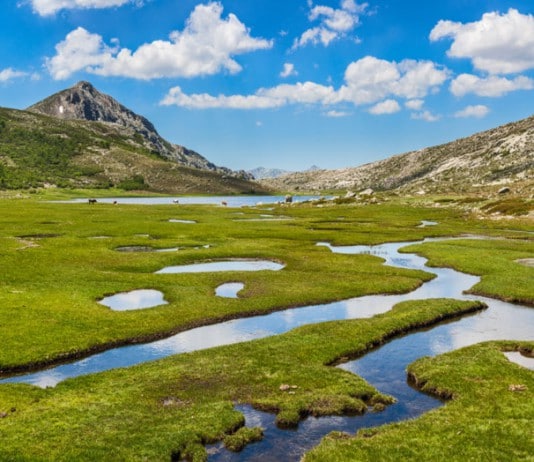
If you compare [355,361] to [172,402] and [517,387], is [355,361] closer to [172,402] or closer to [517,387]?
[517,387]

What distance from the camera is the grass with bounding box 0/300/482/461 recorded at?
2023 cm

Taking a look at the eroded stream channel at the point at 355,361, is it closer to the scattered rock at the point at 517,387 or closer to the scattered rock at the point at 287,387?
the scattered rock at the point at 287,387

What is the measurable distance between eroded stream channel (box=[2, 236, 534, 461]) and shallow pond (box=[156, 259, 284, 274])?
19.9 metres

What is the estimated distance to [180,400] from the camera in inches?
996

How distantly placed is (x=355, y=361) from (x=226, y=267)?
36.7 meters

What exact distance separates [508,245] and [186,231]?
2533 inches

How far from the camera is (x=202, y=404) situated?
24766 millimetres

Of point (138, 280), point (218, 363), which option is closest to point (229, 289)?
point (138, 280)

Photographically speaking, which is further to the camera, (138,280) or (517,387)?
(138,280)

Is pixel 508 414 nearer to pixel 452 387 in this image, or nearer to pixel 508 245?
pixel 452 387

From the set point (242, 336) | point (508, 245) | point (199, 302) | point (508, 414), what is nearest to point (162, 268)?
point (199, 302)

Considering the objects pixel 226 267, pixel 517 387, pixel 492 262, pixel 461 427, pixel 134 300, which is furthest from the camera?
pixel 226 267

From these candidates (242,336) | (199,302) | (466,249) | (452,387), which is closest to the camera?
(452,387)

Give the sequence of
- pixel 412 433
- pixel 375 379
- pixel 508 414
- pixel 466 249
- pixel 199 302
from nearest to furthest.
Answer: pixel 412 433, pixel 508 414, pixel 375 379, pixel 199 302, pixel 466 249
